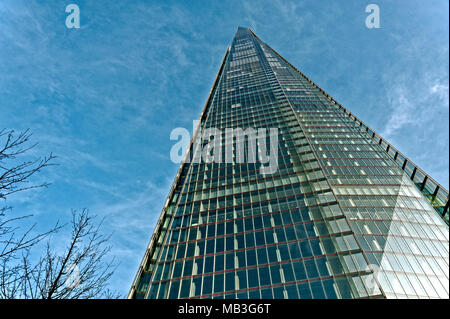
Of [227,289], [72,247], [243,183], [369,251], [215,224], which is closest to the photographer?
[72,247]

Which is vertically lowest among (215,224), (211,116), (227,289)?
(227,289)

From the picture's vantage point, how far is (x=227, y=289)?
25719 millimetres

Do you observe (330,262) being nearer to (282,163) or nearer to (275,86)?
(282,163)

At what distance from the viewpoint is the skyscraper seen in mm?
25578

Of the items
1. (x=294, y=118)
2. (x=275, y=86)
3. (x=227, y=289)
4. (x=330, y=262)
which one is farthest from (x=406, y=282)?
(x=275, y=86)

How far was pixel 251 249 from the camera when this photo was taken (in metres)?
29.7

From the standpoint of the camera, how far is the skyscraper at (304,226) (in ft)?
83.9

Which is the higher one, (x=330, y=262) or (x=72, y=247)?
(x=330, y=262)

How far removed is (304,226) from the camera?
102 feet

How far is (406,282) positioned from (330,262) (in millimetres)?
8605

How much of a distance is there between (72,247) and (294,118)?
56.5 m

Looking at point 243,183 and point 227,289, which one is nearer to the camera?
point 227,289
